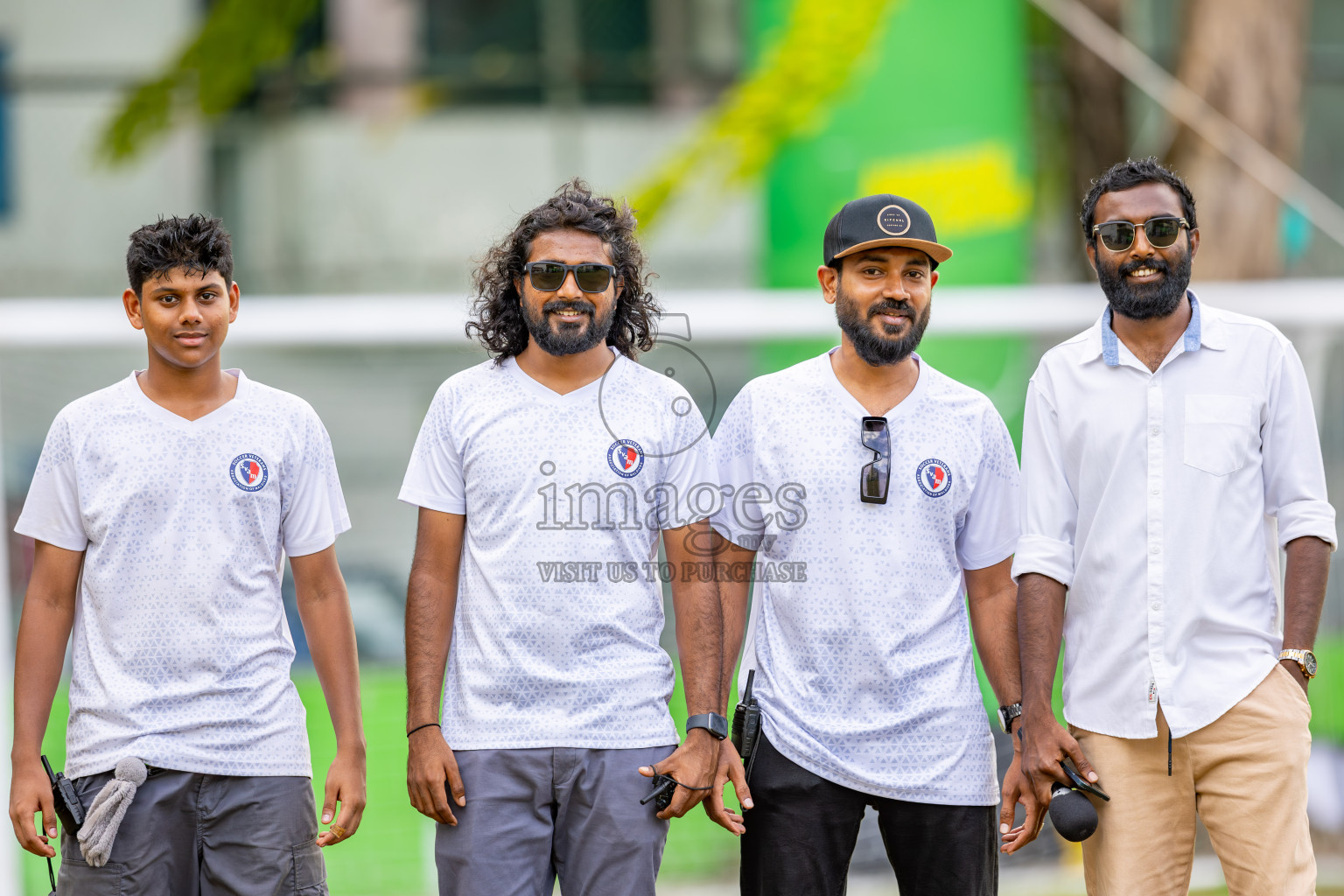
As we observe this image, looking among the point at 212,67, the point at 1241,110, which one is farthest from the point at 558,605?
the point at 212,67

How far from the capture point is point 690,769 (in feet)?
9.81

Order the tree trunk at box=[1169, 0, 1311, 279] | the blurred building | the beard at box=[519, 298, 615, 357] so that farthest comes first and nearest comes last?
1. the blurred building
2. the tree trunk at box=[1169, 0, 1311, 279]
3. the beard at box=[519, 298, 615, 357]

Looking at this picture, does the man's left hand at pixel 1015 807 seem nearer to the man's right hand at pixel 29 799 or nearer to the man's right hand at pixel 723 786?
the man's right hand at pixel 723 786

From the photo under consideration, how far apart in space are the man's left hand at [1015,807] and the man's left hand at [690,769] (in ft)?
2.15

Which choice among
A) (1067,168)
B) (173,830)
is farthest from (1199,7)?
(173,830)

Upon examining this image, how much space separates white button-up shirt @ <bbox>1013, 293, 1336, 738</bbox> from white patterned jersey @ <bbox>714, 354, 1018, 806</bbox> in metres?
0.17

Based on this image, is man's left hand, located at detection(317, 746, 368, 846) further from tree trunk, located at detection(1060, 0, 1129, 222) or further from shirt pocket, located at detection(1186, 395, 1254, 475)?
tree trunk, located at detection(1060, 0, 1129, 222)

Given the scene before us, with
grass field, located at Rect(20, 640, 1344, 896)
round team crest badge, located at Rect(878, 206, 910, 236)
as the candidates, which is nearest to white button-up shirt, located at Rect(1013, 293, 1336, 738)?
round team crest badge, located at Rect(878, 206, 910, 236)

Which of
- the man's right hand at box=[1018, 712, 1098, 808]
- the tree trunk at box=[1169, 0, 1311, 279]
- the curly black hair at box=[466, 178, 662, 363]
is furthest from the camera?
the tree trunk at box=[1169, 0, 1311, 279]

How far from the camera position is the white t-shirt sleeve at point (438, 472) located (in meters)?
3.09

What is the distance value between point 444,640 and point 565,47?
707cm

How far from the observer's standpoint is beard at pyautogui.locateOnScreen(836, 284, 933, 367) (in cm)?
316

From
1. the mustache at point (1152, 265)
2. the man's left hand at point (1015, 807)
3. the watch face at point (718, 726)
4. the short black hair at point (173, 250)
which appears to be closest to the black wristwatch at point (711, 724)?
the watch face at point (718, 726)

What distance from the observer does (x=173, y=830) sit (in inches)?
116
